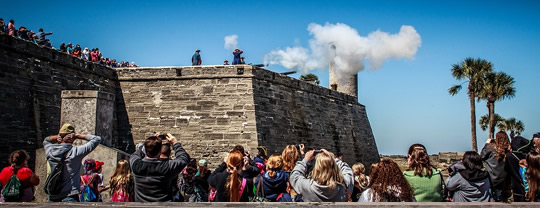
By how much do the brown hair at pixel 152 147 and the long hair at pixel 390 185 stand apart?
205 centimetres

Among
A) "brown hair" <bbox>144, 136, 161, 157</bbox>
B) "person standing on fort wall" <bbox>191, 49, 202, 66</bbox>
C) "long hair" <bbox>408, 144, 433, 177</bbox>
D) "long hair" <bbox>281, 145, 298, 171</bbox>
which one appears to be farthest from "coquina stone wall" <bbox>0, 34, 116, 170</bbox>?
"long hair" <bbox>408, 144, 433, 177</bbox>

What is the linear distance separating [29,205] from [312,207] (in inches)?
85.0

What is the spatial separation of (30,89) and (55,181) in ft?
33.6

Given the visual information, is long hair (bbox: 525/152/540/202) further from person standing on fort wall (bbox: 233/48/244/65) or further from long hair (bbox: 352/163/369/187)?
person standing on fort wall (bbox: 233/48/244/65)

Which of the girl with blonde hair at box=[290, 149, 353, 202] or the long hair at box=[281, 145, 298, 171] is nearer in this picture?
the girl with blonde hair at box=[290, 149, 353, 202]

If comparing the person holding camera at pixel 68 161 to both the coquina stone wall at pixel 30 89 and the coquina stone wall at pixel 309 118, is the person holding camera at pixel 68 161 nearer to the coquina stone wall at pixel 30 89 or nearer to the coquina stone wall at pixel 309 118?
the coquina stone wall at pixel 30 89

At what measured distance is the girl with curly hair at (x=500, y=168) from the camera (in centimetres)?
596

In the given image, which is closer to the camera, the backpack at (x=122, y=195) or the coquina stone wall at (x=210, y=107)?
the backpack at (x=122, y=195)

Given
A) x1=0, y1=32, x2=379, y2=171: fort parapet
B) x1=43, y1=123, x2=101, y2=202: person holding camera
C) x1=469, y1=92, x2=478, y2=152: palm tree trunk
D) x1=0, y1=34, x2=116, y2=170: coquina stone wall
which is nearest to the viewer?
x1=43, y1=123, x2=101, y2=202: person holding camera

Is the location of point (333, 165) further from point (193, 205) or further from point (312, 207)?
point (193, 205)

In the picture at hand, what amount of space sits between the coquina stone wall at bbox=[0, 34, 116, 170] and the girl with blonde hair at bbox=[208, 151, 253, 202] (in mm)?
9719

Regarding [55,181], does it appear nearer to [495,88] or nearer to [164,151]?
[164,151]

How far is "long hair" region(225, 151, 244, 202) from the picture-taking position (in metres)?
5.51

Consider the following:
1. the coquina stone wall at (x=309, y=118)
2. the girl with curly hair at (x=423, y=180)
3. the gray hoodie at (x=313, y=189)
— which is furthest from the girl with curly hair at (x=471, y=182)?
the coquina stone wall at (x=309, y=118)
